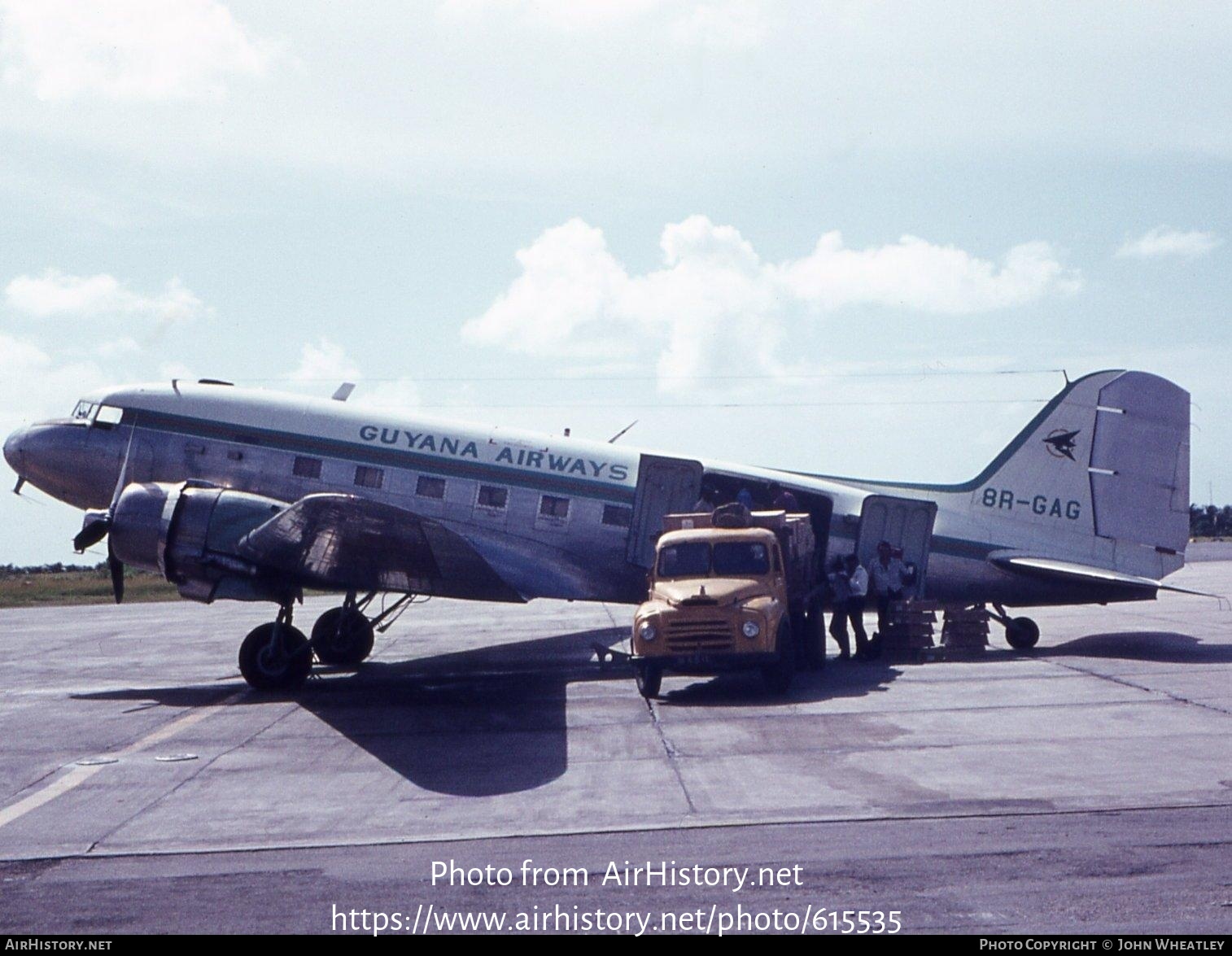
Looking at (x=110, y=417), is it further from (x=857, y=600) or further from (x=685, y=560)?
(x=857, y=600)

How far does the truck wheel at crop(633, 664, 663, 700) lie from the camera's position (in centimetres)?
1340

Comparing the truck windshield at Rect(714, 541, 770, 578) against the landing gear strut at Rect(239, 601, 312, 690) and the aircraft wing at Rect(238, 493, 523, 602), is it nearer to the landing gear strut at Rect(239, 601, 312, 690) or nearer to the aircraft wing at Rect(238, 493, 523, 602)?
the aircraft wing at Rect(238, 493, 523, 602)

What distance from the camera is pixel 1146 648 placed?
54.0ft

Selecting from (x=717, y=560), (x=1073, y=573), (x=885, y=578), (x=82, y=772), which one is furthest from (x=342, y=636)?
(x=1073, y=573)

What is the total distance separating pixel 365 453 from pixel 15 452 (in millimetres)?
5243

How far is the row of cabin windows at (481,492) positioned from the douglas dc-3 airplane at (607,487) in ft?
0.08

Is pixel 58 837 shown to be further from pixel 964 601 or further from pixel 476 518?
pixel 964 601

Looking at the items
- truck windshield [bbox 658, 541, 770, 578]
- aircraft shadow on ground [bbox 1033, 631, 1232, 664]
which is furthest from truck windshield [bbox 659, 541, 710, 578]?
aircraft shadow on ground [bbox 1033, 631, 1232, 664]

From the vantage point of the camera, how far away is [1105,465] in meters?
17.6

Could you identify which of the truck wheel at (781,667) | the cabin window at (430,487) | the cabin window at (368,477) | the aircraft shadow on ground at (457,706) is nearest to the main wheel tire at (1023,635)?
the truck wheel at (781,667)

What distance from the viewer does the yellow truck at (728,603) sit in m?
13.2

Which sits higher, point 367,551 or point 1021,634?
point 367,551
